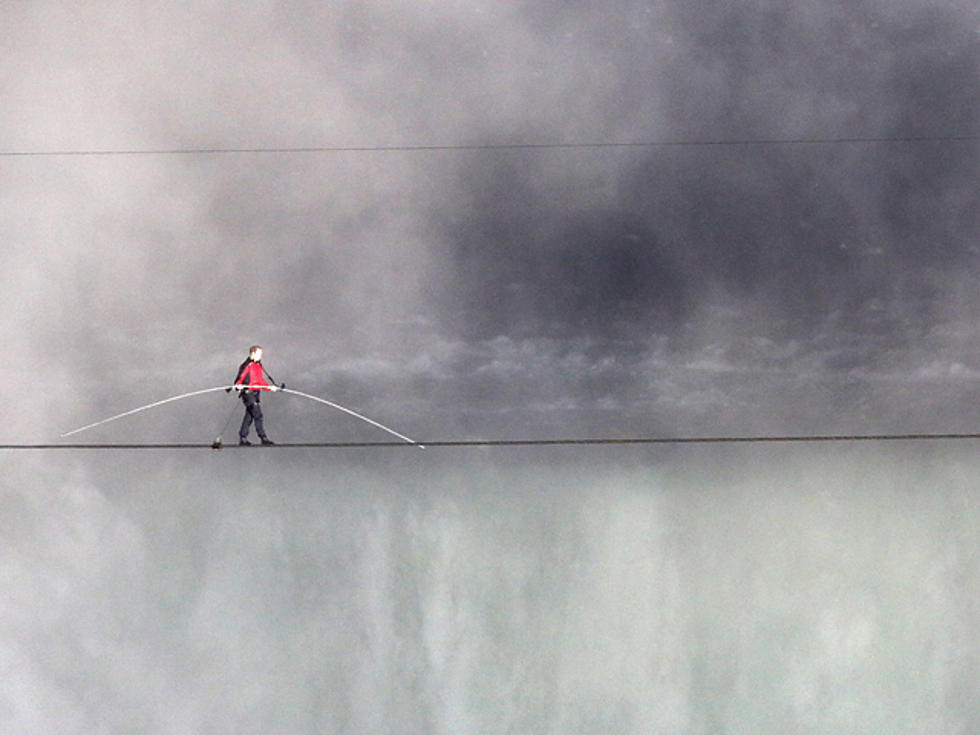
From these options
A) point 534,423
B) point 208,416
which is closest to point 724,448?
point 534,423

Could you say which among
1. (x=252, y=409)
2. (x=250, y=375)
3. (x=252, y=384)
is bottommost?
(x=252, y=409)

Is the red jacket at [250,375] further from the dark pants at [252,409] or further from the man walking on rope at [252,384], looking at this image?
the dark pants at [252,409]

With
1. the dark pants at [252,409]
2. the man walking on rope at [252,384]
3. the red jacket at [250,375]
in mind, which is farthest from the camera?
the dark pants at [252,409]

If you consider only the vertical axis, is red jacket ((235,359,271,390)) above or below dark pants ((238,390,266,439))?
above

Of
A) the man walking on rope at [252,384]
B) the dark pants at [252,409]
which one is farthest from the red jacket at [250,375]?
the dark pants at [252,409]

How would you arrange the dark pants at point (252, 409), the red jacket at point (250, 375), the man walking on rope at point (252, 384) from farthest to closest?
the dark pants at point (252, 409) < the red jacket at point (250, 375) < the man walking on rope at point (252, 384)

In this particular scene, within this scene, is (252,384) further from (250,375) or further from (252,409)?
(252,409)

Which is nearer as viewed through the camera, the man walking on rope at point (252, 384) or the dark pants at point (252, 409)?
the man walking on rope at point (252, 384)

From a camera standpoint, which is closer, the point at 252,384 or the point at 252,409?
the point at 252,384

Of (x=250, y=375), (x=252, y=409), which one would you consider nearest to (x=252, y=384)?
(x=250, y=375)

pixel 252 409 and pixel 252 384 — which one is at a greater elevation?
pixel 252 384

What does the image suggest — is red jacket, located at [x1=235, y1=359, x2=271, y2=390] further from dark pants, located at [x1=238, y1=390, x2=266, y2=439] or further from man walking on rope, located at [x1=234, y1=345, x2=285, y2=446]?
dark pants, located at [x1=238, y1=390, x2=266, y2=439]

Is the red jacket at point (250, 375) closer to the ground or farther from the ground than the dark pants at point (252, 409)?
farther from the ground

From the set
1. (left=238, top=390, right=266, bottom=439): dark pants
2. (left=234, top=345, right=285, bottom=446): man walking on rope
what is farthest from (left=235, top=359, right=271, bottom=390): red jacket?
(left=238, top=390, right=266, bottom=439): dark pants
